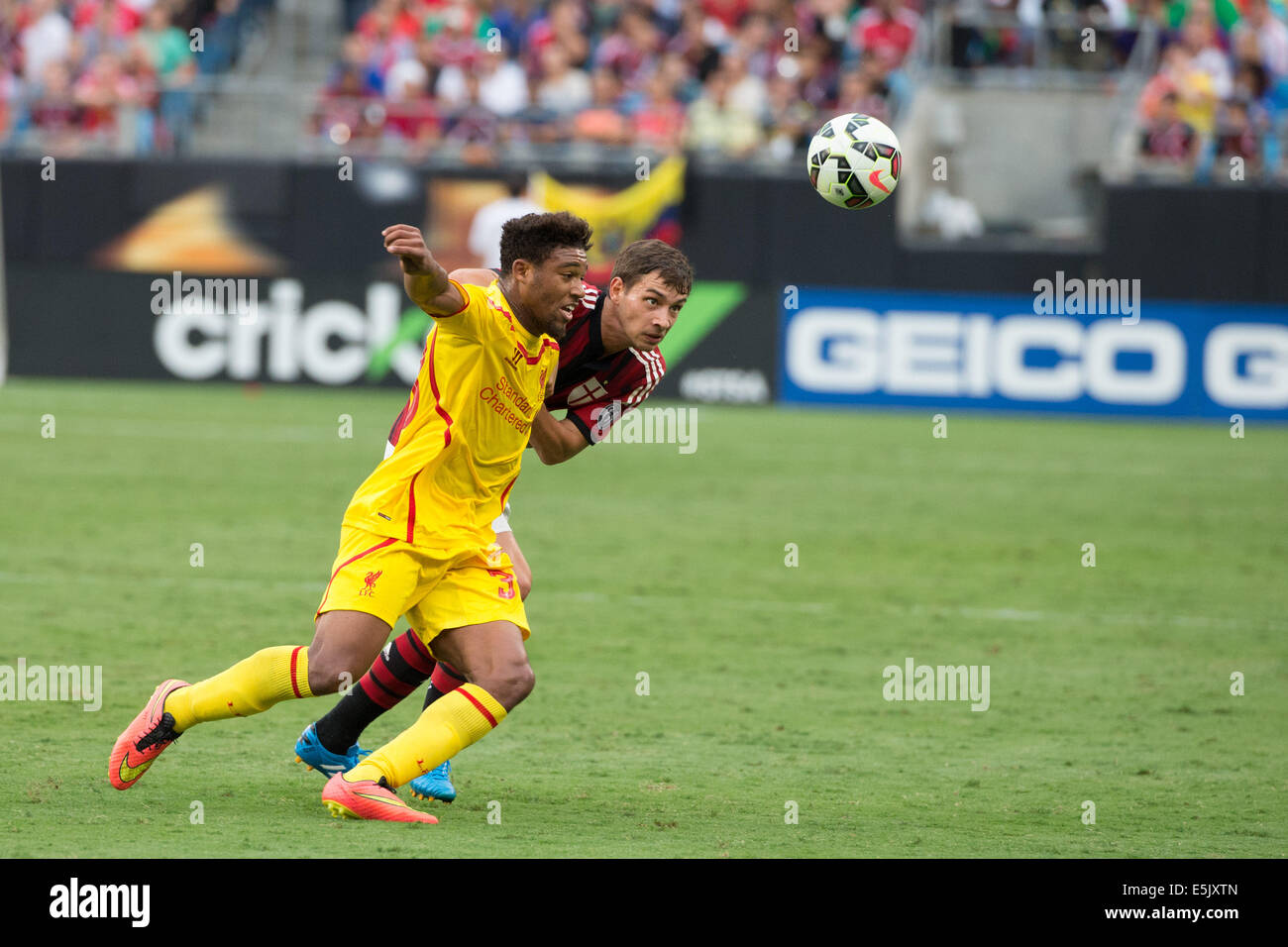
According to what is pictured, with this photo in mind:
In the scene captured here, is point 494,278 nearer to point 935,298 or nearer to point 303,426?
point 303,426

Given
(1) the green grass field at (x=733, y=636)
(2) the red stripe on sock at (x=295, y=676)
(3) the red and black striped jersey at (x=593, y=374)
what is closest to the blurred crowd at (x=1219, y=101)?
(1) the green grass field at (x=733, y=636)

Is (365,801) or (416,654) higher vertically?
(416,654)

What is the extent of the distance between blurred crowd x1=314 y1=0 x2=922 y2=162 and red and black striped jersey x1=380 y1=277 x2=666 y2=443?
1375cm

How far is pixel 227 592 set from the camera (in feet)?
31.9

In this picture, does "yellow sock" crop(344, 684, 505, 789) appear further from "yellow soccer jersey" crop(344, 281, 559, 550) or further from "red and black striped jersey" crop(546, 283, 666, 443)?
"red and black striped jersey" crop(546, 283, 666, 443)

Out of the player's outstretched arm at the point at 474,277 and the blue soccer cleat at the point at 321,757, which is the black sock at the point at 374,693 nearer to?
the blue soccer cleat at the point at 321,757

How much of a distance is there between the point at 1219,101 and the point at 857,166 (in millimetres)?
14037

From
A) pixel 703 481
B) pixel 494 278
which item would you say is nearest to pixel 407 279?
pixel 494 278

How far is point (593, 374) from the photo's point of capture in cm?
621

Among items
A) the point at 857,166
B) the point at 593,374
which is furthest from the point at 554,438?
the point at 857,166

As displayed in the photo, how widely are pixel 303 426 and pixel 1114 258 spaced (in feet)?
28.8

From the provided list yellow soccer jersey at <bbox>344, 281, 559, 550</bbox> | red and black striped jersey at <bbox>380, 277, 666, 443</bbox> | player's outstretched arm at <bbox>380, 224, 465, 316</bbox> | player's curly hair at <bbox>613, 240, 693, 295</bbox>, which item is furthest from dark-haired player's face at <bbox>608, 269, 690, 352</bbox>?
player's outstretched arm at <bbox>380, 224, 465, 316</bbox>

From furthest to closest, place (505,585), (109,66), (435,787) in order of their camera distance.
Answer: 1. (109,66)
2. (435,787)
3. (505,585)

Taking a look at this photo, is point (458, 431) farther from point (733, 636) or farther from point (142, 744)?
point (733, 636)
